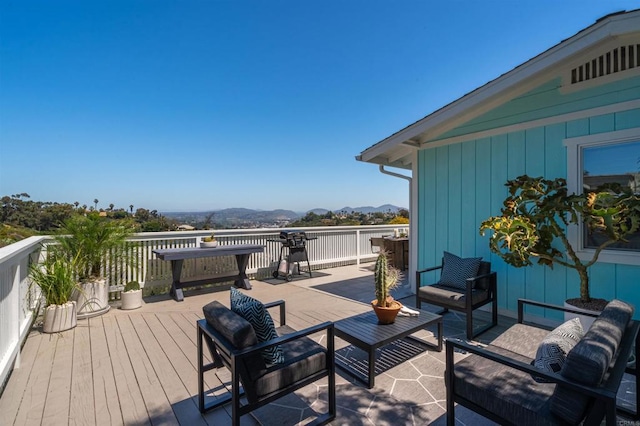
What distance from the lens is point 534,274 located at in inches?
156

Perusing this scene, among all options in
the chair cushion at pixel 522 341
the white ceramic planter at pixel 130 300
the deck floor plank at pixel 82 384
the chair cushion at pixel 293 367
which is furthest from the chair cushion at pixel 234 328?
the white ceramic planter at pixel 130 300

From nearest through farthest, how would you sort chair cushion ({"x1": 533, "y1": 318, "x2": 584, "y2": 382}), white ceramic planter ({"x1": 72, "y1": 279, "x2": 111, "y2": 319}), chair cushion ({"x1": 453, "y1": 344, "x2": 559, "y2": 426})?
chair cushion ({"x1": 453, "y1": 344, "x2": 559, "y2": 426}) → chair cushion ({"x1": 533, "y1": 318, "x2": 584, "y2": 382}) → white ceramic planter ({"x1": 72, "y1": 279, "x2": 111, "y2": 319})

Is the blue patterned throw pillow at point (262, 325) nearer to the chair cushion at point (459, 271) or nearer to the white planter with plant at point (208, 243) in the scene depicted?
the chair cushion at point (459, 271)

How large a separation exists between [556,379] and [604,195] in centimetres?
236

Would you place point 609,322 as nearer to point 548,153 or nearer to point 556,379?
point 556,379

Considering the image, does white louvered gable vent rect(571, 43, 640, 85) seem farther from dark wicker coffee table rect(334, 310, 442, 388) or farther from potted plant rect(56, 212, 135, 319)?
potted plant rect(56, 212, 135, 319)

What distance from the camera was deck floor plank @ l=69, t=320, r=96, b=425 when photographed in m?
2.06

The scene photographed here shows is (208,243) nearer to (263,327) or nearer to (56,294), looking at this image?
(56,294)

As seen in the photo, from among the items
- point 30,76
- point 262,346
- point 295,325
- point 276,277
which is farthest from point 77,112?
point 262,346

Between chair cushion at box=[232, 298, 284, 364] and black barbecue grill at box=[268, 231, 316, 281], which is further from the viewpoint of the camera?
black barbecue grill at box=[268, 231, 316, 281]

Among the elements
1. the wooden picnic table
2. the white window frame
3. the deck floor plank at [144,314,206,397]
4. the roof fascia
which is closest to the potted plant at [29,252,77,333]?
the deck floor plank at [144,314,206,397]

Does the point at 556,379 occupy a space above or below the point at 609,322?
below

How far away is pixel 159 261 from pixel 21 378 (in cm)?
298

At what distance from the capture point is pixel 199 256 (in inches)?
200
